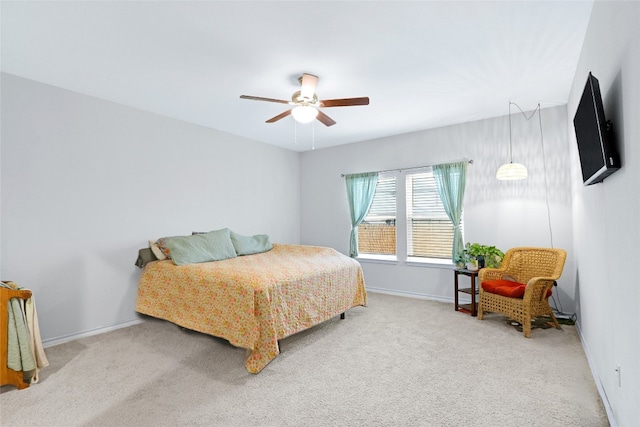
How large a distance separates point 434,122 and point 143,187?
3.99 m

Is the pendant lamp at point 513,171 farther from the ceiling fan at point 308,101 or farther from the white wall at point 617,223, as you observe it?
the ceiling fan at point 308,101

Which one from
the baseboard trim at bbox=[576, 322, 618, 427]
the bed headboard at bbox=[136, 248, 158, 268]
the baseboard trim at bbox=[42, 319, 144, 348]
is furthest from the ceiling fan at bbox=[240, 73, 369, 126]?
the baseboard trim at bbox=[42, 319, 144, 348]

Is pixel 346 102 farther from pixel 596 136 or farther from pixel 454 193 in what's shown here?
pixel 454 193

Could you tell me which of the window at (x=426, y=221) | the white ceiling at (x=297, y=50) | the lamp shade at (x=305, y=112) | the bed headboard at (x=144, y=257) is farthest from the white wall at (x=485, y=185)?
the bed headboard at (x=144, y=257)

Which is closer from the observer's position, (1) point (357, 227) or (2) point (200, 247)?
(2) point (200, 247)

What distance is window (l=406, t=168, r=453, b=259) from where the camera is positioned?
484 centimetres

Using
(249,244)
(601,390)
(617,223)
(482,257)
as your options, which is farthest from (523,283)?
(249,244)

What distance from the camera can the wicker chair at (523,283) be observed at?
10.7 feet

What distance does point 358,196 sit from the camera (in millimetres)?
5562

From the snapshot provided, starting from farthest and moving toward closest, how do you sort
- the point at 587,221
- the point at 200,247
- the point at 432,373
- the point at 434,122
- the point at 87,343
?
the point at 434,122
the point at 200,247
the point at 87,343
the point at 587,221
the point at 432,373

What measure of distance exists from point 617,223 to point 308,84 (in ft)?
8.04

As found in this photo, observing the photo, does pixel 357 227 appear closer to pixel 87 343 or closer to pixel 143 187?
pixel 143 187

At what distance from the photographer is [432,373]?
2.54m

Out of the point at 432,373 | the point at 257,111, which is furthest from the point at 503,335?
the point at 257,111
